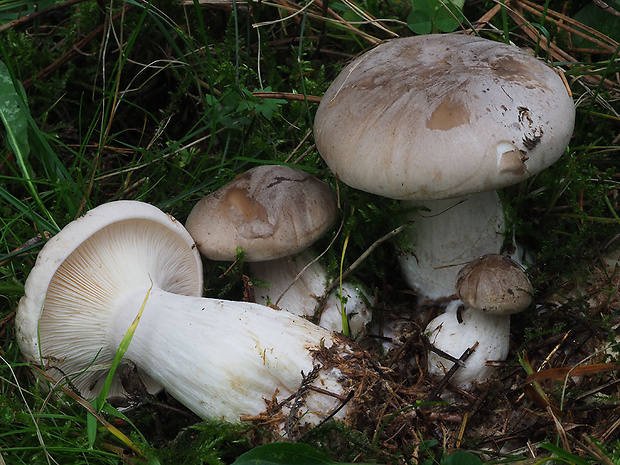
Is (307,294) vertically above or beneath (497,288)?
beneath

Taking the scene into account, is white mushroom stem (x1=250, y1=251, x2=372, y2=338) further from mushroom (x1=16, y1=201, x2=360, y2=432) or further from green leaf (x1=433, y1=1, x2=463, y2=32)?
green leaf (x1=433, y1=1, x2=463, y2=32)

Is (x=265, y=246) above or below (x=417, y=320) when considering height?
above

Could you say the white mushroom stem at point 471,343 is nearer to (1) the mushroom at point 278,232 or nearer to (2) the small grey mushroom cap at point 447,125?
(1) the mushroom at point 278,232

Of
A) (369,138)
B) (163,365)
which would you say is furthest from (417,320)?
(163,365)

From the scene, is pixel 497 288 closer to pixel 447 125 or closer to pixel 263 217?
pixel 447 125

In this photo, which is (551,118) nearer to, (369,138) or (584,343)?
(369,138)

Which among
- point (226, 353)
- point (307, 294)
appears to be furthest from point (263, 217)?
point (226, 353)
